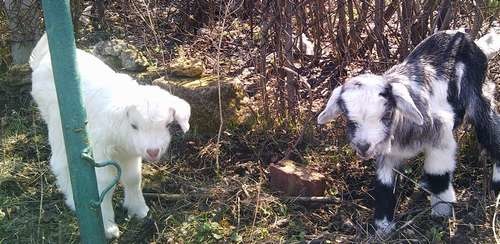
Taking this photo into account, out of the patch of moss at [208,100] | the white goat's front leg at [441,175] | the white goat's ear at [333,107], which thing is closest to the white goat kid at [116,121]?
the white goat's ear at [333,107]

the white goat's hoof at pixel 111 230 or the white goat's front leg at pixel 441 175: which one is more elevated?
the white goat's front leg at pixel 441 175

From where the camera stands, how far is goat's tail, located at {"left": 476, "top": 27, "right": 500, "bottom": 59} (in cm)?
404

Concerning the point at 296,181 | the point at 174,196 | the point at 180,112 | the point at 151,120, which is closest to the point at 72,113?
the point at 151,120

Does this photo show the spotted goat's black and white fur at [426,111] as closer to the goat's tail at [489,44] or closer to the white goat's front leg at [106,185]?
the goat's tail at [489,44]

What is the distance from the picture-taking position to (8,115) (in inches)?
212

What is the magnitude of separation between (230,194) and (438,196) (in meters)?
1.29

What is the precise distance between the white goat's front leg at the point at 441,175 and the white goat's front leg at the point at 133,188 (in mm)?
1696

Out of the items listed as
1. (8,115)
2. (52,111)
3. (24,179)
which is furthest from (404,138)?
(8,115)

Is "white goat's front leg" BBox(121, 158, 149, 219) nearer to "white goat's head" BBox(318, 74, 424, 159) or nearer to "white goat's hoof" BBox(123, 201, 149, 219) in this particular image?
"white goat's hoof" BBox(123, 201, 149, 219)

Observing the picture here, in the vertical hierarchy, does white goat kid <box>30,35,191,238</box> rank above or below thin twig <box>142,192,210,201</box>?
above

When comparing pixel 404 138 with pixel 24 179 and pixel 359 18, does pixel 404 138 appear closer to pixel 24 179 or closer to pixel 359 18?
pixel 359 18

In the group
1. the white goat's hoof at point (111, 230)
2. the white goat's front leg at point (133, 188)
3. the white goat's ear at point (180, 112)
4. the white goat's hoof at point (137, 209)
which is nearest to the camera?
the white goat's ear at point (180, 112)

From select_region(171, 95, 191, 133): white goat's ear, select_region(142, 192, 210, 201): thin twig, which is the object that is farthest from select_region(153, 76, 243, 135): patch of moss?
select_region(171, 95, 191, 133): white goat's ear

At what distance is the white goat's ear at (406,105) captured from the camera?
3.18m
